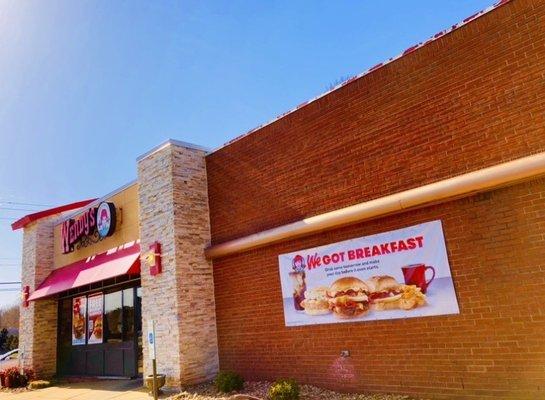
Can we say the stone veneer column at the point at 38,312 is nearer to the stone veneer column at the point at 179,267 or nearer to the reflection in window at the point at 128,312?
the reflection in window at the point at 128,312

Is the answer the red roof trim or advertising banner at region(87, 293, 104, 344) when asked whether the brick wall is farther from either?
the red roof trim

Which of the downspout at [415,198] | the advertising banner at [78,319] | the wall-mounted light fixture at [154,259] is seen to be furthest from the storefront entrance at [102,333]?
the downspout at [415,198]

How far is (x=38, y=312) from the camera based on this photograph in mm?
17516

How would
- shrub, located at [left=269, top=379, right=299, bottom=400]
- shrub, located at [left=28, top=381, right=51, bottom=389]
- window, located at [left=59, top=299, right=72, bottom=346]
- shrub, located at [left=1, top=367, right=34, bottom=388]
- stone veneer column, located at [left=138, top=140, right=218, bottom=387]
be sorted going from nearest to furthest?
shrub, located at [left=269, top=379, right=299, bottom=400]
stone veneer column, located at [left=138, top=140, right=218, bottom=387]
shrub, located at [left=28, top=381, right=51, bottom=389]
shrub, located at [left=1, top=367, right=34, bottom=388]
window, located at [left=59, top=299, right=72, bottom=346]

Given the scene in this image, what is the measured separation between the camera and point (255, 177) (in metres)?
11.0

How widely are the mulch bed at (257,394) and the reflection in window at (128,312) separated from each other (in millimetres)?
3913

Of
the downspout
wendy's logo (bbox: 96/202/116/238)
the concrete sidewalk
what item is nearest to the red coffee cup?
the downspout

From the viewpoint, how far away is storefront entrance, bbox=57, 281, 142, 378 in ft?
44.2

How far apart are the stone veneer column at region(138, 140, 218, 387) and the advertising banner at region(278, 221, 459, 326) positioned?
2.63 m

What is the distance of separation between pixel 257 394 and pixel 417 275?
13.4 ft

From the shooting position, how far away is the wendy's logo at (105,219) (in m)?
14.5

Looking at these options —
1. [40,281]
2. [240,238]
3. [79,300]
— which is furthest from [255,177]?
[40,281]

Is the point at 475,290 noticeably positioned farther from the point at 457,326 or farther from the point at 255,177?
the point at 255,177

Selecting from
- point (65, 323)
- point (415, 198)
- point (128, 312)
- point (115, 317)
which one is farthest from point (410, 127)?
point (65, 323)
